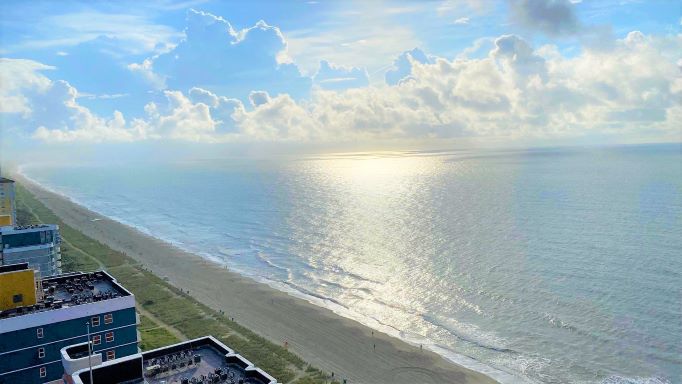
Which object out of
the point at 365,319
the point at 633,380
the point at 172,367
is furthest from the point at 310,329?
the point at 172,367

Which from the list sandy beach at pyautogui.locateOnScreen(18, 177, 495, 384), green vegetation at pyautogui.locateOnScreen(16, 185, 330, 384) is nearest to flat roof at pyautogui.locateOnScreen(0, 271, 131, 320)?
green vegetation at pyautogui.locateOnScreen(16, 185, 330, 384)

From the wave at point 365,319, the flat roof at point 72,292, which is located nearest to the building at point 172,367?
the flat roof at point 72,292

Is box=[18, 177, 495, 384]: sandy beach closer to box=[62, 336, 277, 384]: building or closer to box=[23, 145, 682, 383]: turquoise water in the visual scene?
box=[23, 145, 682, 383]: turquoise water

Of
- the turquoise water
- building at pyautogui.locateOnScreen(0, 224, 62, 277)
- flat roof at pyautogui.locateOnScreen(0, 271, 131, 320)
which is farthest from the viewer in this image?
building at pyautogui.locateOnScreen(0, 224, 62, 277)

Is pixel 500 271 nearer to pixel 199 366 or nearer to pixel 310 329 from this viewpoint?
pixel 310 329

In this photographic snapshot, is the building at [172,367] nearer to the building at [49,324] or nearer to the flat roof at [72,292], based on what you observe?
the building at [49,324]

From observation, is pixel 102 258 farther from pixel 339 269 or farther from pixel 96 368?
pixel 96 368

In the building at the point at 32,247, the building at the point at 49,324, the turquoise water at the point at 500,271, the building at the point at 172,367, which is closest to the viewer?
the building at the point at 172,367
